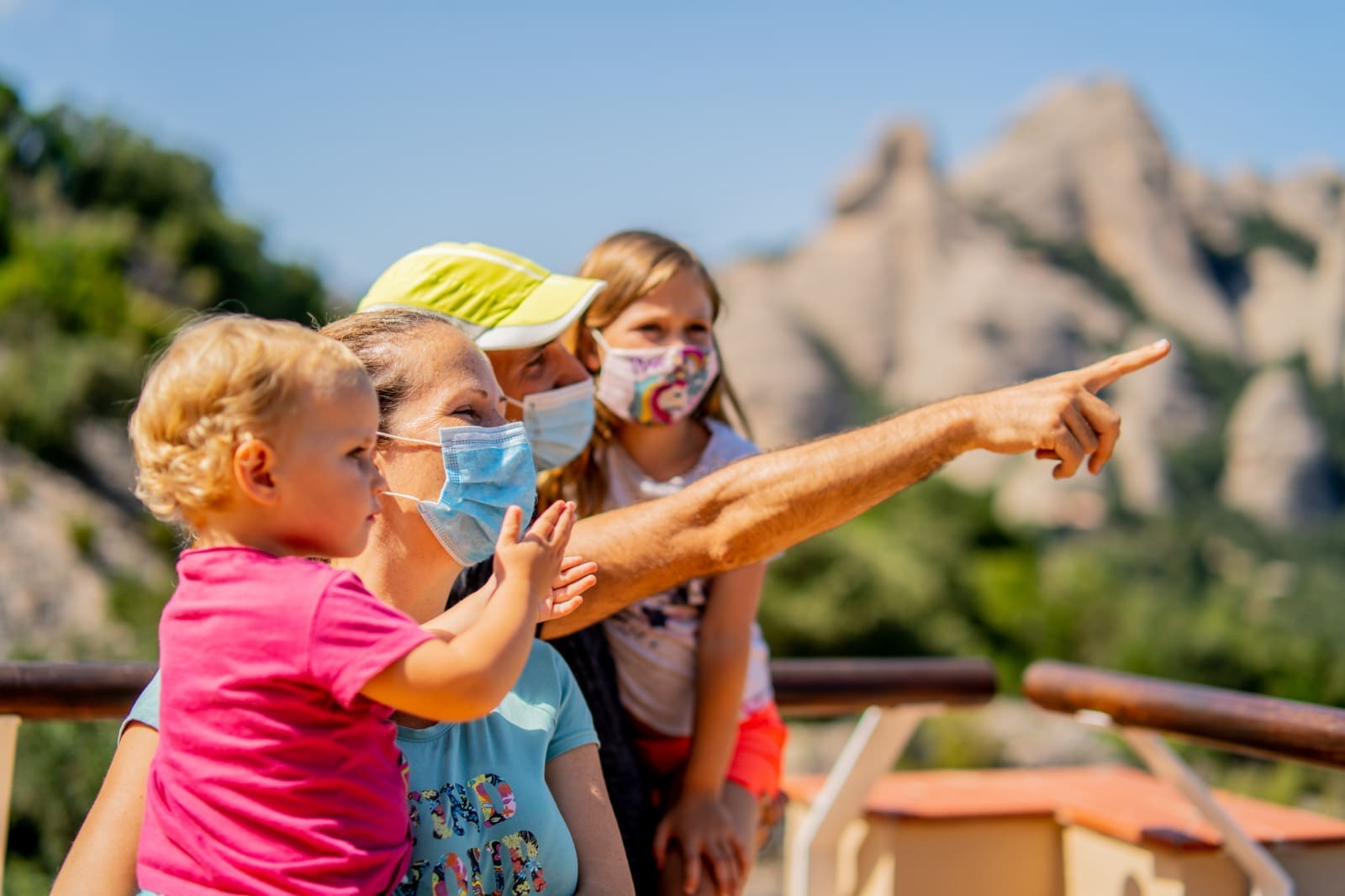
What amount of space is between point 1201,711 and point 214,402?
2030 mm

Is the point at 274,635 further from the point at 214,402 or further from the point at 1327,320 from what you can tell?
the point at 1327,320

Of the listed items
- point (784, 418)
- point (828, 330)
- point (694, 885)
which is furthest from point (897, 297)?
point (694, 885)

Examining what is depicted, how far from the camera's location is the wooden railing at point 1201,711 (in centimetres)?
232

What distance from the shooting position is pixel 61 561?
39.6ft

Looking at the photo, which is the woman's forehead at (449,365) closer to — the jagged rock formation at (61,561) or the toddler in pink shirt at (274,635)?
the toddler in pink shirt at (274,635)

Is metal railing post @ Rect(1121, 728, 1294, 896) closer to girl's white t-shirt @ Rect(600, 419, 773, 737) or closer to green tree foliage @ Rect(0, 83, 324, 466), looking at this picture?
girl's white t-shirt @ Rect(600, 419, 773, 737)

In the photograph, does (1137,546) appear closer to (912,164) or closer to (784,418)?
(784,418)

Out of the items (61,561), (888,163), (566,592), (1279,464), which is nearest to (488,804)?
(566,592)

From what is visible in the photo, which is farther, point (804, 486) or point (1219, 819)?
point (1219, 819)

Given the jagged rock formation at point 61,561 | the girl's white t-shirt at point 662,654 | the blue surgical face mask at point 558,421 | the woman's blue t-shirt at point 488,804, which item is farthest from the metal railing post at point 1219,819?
the jagged rock formation at point 61,561

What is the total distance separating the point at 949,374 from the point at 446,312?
156 feet

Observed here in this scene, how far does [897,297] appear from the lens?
52.8 meters

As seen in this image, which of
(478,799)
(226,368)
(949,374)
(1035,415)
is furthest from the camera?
(949,374)

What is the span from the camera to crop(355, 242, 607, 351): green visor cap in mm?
2207
